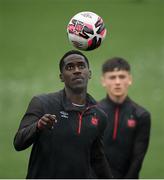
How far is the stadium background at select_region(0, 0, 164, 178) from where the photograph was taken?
10406mm

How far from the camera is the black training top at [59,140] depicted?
5090mm

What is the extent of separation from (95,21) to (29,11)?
5636 mm

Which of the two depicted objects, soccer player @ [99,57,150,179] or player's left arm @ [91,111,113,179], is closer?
player's left arm @ [91,111,113,179]

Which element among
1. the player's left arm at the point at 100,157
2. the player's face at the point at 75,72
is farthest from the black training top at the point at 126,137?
the player's face at the point at 75,72

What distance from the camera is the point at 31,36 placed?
10938mm

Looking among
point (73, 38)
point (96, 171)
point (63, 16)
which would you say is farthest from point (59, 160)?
point (63, 16)

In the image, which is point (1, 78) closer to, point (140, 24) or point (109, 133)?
point (140, 24)

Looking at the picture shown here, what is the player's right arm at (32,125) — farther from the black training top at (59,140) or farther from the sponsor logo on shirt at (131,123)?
the sponsor logo on shirt at (131,123)

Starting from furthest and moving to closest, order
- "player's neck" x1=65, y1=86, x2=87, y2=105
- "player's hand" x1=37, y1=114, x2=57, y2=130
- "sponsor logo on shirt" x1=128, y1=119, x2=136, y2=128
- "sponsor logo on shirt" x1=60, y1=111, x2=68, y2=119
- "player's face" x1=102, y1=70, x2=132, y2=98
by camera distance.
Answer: "player's face" x1=102, y1=70, x2=132, y2=98 < "sponsor logo on shirt" x1=128, y1=119, x2=136, y2=128 < "player's neck" x1=65, y1=86, x2=87, y2=105 < "sponsor logo on shirt" x1=60, y1=111, x2=68, y2=119 < "player's hand" x1=37, y1=114, x2=57, y2=130

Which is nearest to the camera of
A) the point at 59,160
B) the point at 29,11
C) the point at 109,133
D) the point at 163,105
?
the point at 59,160

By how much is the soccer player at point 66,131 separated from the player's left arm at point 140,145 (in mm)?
1164

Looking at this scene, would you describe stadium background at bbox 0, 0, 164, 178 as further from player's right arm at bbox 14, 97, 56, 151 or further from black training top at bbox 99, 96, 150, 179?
player's right arm at bbox 14, 97, 56, 151

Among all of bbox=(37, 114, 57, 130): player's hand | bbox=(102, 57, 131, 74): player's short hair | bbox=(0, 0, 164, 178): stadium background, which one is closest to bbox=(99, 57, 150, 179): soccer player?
bbox=(102, 57, 131, 74): player's short hair

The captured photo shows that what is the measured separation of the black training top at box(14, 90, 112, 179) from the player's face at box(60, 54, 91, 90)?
143 millimetres
